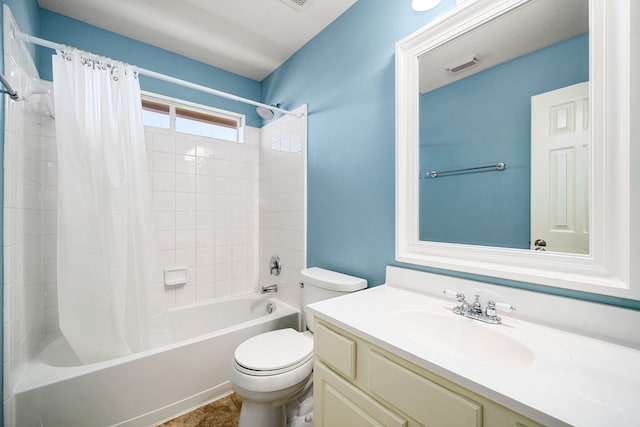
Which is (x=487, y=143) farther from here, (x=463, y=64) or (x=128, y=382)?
(x=128, y=382)

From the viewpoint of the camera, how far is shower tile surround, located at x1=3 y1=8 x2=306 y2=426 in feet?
3.86

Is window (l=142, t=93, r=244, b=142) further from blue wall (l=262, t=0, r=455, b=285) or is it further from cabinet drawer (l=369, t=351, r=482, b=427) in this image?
cabinet drawer (l=369, t=351, r=482, b=427)

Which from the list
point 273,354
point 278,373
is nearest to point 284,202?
point 273,354

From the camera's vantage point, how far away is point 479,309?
96 cm

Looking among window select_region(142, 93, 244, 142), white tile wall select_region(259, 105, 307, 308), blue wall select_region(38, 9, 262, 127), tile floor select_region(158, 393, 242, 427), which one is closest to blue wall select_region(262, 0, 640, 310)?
white tile wall select_region(259, 105, 307, 308)

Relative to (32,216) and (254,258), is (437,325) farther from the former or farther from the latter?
(32,216)

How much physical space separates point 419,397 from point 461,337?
0.37 m

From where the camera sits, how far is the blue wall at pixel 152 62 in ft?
5.56

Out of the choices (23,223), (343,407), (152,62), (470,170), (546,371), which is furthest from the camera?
(152,62)

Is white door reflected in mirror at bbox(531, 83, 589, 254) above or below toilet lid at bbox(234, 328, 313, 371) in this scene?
above

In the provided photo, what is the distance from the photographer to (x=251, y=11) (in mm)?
1668

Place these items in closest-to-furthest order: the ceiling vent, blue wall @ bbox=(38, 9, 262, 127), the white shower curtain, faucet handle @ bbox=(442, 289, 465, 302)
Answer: faucet handle @ bbox=(442, 289, 465, 302)
the white shower curtain
the ceiling vent
blue wall @ bbox=(38, 9, 262, 127)

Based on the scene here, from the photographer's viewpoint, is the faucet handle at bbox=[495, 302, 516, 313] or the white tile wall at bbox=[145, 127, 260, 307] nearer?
the faucet handle at bbox=[495, 302, 516, 313]

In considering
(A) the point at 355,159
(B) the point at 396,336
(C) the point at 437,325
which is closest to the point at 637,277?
(C) the point at 437,325
